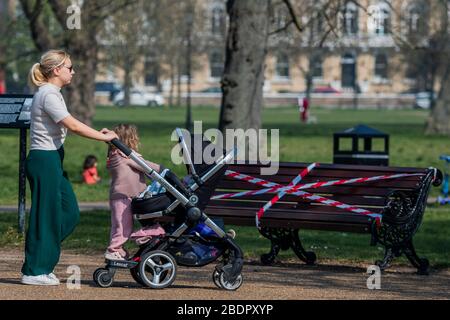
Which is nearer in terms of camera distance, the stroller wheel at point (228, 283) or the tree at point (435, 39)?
the stroller wheel at point (228, 283)

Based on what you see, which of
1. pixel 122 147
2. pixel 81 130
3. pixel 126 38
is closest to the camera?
pixel 122 147

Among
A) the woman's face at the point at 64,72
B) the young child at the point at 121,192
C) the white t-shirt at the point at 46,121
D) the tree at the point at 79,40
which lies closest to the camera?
the white t-shirt at the point at 46,121

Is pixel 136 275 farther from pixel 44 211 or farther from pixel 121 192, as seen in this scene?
pixel 44 211

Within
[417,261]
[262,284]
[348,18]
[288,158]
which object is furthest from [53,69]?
[348,18]

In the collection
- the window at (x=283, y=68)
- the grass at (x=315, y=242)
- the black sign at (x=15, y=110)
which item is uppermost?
the black sign at (x=15, y=110)

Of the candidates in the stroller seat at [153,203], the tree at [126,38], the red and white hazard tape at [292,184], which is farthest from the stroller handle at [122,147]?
the tree at [126,38]

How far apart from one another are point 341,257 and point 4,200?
871 cm

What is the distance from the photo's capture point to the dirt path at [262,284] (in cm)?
997

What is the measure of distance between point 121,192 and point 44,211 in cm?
74

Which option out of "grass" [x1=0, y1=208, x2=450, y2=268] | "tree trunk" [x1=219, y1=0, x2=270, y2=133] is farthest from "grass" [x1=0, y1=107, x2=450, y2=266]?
"tree trunk" [x1=219, y1=0, x2=270, y2=133]

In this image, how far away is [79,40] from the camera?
131 feet

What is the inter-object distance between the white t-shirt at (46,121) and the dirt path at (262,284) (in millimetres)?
1085

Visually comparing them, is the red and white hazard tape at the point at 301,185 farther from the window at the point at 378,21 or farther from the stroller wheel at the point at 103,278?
the window at the point at 378,21

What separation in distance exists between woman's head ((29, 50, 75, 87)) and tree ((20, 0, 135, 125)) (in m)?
23.0
